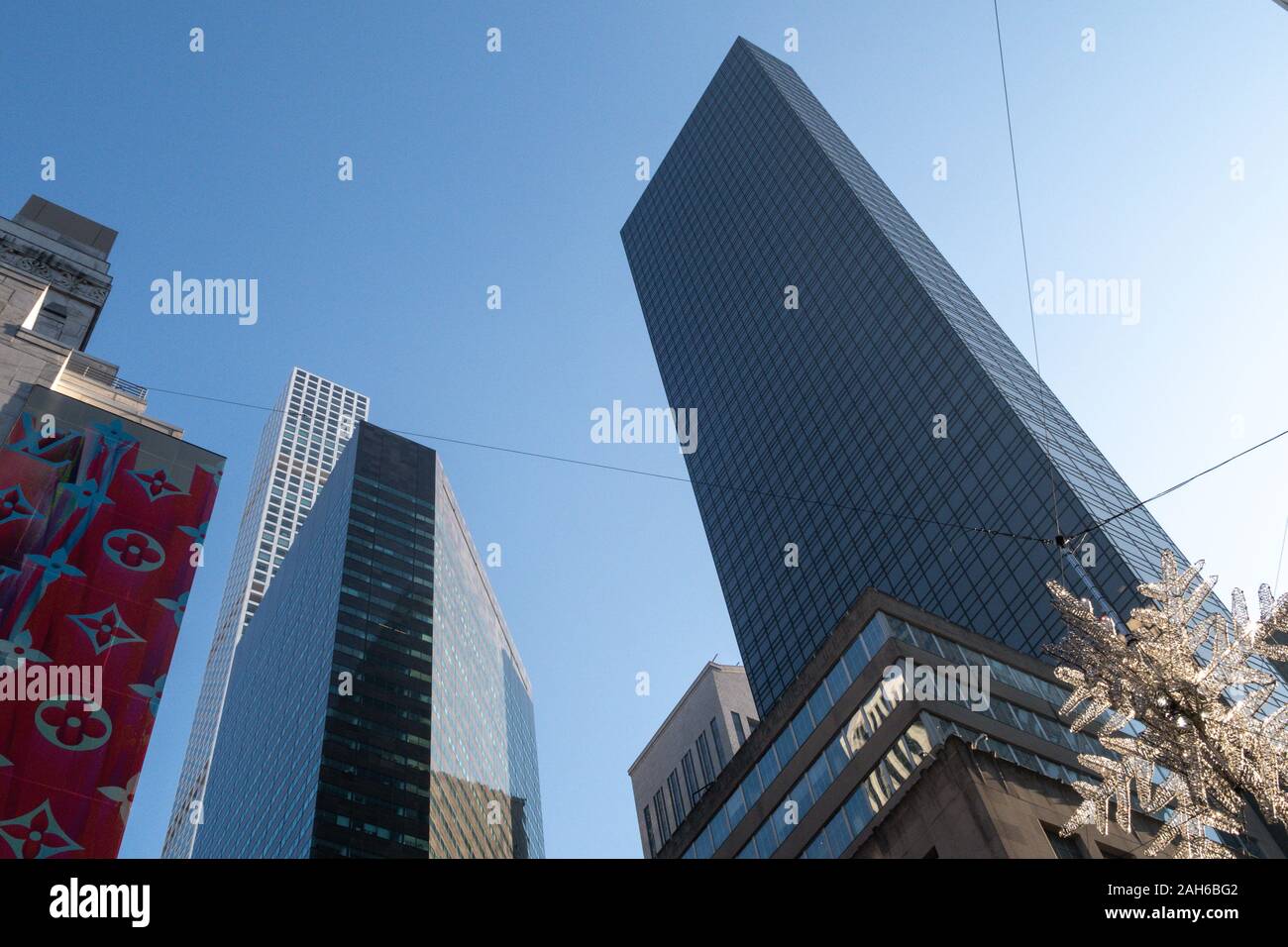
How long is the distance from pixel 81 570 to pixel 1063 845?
29713mm

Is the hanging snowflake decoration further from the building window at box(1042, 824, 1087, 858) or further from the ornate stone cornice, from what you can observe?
the ornate stone cornice

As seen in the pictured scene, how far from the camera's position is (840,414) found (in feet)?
331

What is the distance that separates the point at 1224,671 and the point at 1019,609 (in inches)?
2299

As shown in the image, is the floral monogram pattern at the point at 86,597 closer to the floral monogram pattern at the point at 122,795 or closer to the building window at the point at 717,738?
the floral monogram pattern at the point at 122,795

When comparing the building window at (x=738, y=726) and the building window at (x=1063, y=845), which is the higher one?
the building window at (x=738, y=726)

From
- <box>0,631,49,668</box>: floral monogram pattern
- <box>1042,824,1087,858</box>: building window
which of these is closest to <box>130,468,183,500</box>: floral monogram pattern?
<box>0,631,49,668</box>: floral monogram pattern

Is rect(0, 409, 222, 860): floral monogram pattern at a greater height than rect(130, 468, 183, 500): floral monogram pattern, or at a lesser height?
lesser

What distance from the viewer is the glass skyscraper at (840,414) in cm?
7431

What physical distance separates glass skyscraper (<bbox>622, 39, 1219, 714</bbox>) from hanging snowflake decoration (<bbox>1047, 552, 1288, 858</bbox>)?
47.4 metres

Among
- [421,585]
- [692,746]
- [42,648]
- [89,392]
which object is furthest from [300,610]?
[42,648]

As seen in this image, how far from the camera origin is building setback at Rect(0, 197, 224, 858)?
1025 inches

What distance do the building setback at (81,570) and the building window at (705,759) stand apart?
70083 millimetres

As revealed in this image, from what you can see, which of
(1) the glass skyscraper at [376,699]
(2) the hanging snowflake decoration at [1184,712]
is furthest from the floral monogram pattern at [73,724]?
(1) the glass skyscraper at [376,699]
